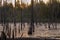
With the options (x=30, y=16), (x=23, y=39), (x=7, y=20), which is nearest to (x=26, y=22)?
(x=30, y=16)

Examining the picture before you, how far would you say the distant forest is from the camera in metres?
3.83

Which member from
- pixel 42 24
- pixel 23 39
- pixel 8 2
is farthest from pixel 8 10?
pixel 23 39

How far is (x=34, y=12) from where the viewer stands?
4.29m

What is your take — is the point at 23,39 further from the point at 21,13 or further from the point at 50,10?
the point at 50,10

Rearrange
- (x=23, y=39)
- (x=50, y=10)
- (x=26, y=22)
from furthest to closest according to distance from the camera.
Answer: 1. (x=50, y=10)
2. (x=26, y=22)
3. (x=23, y=39)

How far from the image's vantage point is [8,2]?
150 inches

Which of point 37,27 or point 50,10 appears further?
point 50,10

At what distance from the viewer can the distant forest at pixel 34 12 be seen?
3830 mm

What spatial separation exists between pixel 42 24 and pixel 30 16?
0.84 feet

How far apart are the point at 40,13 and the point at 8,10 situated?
67 cm

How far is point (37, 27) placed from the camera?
409 centimetres

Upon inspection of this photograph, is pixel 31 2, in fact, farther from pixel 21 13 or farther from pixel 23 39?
pixel 23 39

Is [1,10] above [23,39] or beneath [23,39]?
above

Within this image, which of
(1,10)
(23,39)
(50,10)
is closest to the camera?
(23,39)
